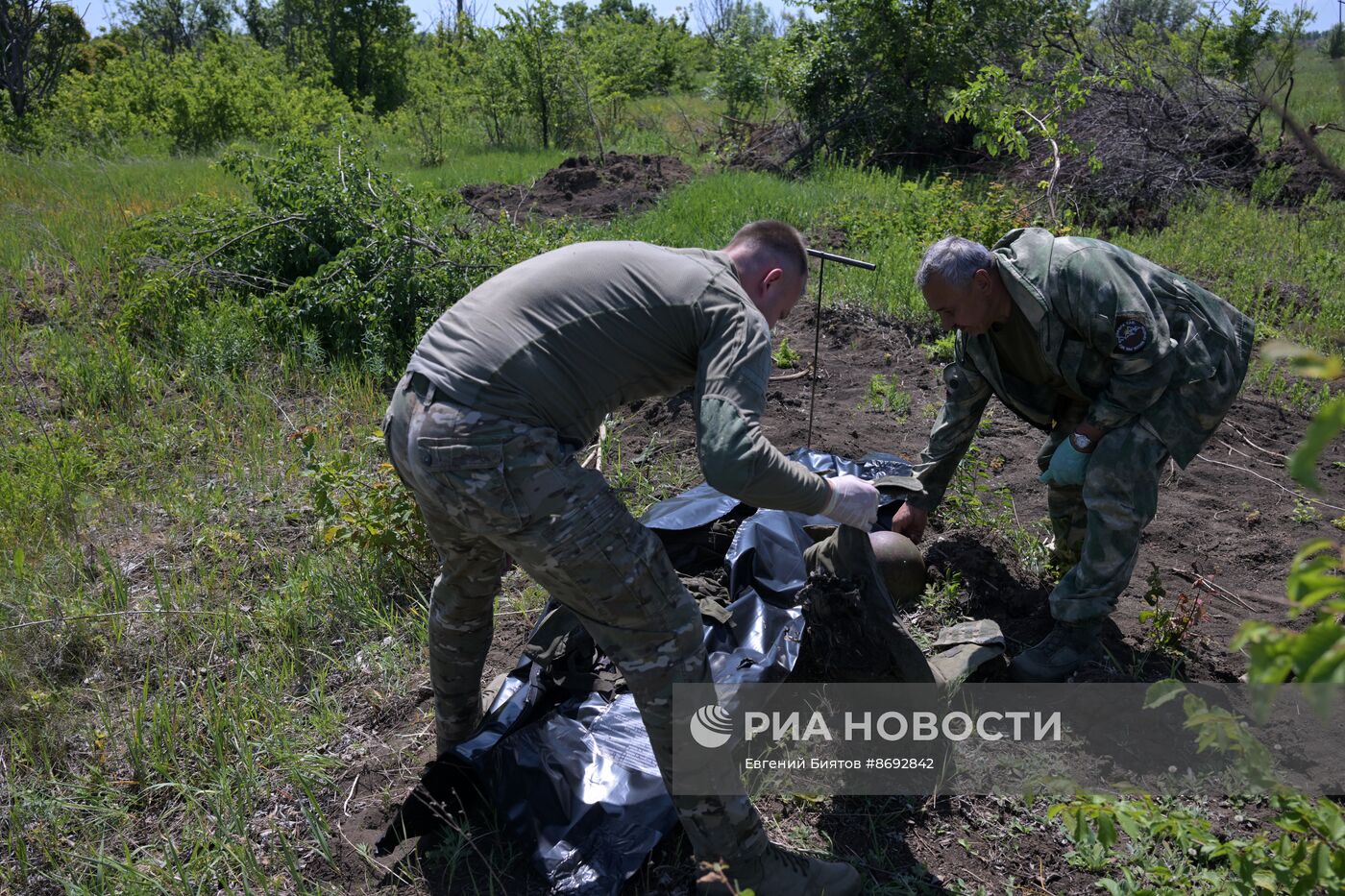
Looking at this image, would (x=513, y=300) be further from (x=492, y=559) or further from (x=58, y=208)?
(x=58, y=208)

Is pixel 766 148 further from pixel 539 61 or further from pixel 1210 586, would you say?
pixel 1210 586

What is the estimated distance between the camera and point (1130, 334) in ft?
10.7

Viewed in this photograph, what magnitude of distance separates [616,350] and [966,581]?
215cm

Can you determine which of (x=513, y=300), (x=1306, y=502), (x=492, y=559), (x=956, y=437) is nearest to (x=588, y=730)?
(x=492, y=559)

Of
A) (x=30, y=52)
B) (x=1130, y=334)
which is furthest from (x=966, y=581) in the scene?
(x=30, y=52)

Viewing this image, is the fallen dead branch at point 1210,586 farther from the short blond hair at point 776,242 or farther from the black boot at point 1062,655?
the short blond hair at point 776,242

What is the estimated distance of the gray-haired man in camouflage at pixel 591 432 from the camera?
7.64 ft

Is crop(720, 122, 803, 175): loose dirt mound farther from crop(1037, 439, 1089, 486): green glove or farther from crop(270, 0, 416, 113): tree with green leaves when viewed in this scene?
crop(270, 0, 416, 113): tree with green leaves

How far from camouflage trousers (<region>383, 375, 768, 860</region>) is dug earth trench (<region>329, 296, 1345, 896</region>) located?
55 centimetres

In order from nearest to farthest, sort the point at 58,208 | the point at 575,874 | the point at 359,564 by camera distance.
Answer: the point at 575,874, the point at 359,564, the point at 58,208

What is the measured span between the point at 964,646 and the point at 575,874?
1.54 meters

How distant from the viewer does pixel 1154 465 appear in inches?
133

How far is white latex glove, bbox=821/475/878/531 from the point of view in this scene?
2.57 metres

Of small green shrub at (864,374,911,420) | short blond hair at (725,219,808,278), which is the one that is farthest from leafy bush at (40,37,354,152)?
short blond hair at (725,219,808,278)
